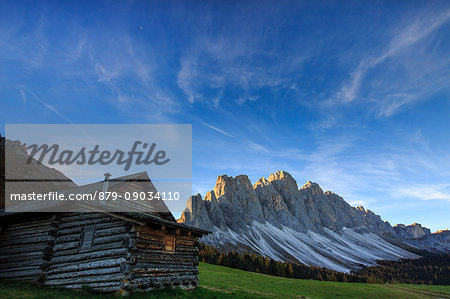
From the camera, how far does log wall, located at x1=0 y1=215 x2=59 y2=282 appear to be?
15148 mm

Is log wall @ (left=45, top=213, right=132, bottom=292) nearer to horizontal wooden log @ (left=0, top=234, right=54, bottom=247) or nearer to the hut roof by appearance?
horizontal wooden log @ (left=0, top=234, right=54, bottom=247)

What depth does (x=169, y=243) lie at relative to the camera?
16.5 metres

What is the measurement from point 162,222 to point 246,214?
438ft

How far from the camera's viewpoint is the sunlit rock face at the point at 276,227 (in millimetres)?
112700

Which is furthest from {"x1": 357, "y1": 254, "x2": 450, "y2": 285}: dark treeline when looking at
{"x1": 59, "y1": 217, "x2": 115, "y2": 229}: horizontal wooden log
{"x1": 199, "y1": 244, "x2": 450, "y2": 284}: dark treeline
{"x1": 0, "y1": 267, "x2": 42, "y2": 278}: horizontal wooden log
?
{"x1": 0, "y1": 267, "x2": 42, "y2": 278}: horizontal wooden log

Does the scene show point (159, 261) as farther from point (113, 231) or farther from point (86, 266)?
point (86, 266)

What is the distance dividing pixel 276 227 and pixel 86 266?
490 feet

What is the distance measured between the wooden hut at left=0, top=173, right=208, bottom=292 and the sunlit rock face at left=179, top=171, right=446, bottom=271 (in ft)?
275

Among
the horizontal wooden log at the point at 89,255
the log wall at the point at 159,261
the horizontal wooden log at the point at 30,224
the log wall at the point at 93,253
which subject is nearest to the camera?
the log wall at the point at 93,253

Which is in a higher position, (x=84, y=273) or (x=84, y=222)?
(x=84, y=222)

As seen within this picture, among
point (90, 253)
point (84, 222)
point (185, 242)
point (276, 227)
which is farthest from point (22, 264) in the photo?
point (276, 227)

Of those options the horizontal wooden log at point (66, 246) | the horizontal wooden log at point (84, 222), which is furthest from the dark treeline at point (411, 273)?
the horizontal wooden log at point (66, 246)

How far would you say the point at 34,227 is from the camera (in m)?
16.2

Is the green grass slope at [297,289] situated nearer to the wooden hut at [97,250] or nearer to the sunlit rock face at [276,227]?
the wooden hut at [97,250]
